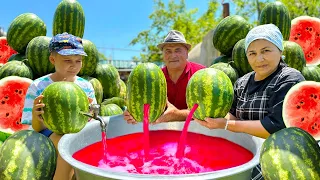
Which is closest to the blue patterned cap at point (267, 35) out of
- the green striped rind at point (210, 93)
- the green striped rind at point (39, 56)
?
the green striped rind at point (210, 93)

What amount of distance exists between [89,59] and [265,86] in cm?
347

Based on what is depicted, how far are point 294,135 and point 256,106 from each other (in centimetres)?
100

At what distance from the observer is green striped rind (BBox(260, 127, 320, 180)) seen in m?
1.50

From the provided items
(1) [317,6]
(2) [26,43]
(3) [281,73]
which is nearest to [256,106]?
(3) [281,73]

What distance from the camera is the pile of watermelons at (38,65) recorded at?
4.35 m

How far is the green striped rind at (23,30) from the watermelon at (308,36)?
4.74 m

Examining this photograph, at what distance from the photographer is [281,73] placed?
256 cm

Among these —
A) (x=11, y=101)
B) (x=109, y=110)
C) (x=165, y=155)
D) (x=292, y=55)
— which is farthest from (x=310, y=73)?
(x=11, y=101)

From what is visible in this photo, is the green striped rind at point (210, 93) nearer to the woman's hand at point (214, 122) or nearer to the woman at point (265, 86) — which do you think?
the woman's hand at point (214, 122)

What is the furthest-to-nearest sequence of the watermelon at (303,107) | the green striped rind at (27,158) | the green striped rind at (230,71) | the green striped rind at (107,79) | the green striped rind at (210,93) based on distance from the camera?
the green striped rind at (107,79)
the green striped rind at (230,71)
the watermelon at (303,107)
the green striped rind at (210,93)
the green striped rind at (27,158)

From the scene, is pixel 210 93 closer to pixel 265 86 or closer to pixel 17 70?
pixel 265 86

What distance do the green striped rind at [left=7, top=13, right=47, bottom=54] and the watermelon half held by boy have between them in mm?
1549

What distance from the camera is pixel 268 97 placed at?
2555 millimetres

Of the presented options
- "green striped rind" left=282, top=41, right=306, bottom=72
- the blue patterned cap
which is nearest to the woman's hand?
the blue patterned cap
